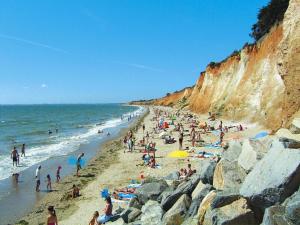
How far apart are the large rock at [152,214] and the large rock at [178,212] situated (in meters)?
0.51

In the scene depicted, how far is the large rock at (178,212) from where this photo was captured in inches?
407

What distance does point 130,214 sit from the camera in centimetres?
1231

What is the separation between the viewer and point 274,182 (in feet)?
26.9

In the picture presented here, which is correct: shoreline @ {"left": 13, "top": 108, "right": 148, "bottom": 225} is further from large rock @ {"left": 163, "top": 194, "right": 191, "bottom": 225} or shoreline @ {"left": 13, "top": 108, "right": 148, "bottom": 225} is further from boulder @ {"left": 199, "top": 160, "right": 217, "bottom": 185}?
boulder @ {"left": 199, "top": 160, "right": 217, "bottom": 185}

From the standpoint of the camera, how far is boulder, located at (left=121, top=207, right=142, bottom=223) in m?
12.2

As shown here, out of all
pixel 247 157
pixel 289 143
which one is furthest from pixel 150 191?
pixel 289 143

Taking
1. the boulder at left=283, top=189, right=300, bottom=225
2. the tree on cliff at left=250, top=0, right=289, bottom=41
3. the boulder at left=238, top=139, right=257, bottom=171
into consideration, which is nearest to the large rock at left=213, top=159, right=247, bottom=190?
the boulder at left=238, top=139, right=257, bottom=171

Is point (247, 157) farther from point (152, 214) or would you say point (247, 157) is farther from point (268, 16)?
point (268, 16)

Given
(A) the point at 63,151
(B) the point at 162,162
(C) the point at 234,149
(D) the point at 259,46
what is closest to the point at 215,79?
(D) the point at 259,46

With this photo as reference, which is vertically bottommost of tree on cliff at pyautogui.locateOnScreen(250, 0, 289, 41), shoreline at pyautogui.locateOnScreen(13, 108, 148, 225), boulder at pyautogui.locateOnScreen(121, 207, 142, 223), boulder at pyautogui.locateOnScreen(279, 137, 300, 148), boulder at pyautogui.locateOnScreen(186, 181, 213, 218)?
shoreline at pyautogui.locateOnScreen(13, 108, 148, 225)

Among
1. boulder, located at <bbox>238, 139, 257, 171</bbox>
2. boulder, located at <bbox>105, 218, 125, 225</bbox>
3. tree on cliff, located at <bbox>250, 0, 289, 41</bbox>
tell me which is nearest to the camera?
boulder, located at <bbox>238, 139, 257, 171</bbox>

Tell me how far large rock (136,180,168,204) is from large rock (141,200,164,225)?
2.50 ft

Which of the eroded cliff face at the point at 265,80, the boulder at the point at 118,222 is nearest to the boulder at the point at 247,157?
the boulder at the point at 118,222

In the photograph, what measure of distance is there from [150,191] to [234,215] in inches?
206
